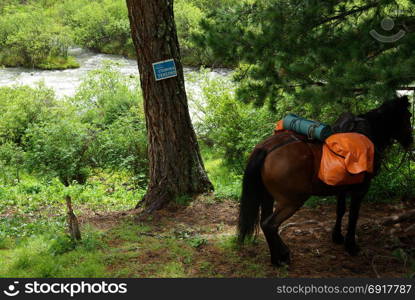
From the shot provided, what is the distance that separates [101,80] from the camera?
1420 cm

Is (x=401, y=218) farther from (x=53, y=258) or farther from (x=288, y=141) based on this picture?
(x=53, y=258)

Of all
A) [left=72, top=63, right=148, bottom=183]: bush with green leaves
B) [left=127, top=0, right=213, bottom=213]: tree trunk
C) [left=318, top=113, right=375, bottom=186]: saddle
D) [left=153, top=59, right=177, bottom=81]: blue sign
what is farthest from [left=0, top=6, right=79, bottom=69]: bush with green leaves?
[left=318, top=113, right=375, bottom=186]: saddle

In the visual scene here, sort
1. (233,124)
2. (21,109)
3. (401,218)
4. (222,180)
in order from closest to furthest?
(401,218) → (222,180) → (233,124) → (21,109)

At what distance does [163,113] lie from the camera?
240 inches

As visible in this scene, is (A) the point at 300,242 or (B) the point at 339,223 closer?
(B) the point at 339,223

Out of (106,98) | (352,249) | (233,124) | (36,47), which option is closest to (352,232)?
(352,249)

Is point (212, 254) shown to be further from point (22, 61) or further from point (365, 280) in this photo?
point (22, 61)

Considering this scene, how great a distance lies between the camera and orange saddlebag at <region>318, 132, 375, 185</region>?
3.85 metres

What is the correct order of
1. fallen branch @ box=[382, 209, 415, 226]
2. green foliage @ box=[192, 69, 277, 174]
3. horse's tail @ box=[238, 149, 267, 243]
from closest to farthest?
horse's tail @ box=[238, 149, 267, 243] < fallen branch @ box=[382, 209, 415, 226] < green foliage @ box=[192, 69, 277, 174]

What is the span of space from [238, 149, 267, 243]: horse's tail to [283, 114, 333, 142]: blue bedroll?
0.45 m

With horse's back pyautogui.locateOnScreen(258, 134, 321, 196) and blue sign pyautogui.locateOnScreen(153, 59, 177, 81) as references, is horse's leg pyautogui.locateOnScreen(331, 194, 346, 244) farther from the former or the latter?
blue sign pyautogui.locateOnScreen(153, 59, 177, 81)

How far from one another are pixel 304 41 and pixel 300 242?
87.5 inches

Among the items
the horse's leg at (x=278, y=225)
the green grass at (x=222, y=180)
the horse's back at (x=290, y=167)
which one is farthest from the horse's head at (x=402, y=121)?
the green grass at (x=222, y=180)

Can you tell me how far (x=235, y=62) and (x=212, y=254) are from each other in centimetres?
215
